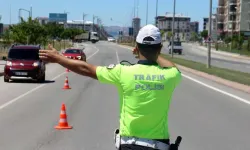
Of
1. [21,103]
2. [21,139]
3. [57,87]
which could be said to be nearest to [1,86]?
[57,87]

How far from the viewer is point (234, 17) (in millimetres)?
179250

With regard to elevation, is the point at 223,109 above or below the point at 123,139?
below

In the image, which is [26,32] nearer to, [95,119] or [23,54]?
[23,54]

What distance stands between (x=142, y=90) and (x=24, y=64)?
24.7 meters

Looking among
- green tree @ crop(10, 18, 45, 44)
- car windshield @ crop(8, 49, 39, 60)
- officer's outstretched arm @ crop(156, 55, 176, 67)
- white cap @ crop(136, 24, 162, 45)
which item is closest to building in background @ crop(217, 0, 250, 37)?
green tree @ crop(10, 18, 45, 44)

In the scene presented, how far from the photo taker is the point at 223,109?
59.9ft

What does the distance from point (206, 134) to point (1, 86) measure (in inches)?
602

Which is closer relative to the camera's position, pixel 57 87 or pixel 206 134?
pixel 206 134

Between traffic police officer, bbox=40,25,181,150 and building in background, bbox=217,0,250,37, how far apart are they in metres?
153

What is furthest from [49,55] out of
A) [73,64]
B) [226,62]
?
[226,62]

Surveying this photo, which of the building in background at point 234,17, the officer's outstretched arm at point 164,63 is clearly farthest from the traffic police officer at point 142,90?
the building in background at point 234,17

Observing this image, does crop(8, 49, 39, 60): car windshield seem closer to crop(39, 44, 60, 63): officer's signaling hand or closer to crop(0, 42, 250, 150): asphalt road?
crop(0, 42, 250, 150): asphalt road

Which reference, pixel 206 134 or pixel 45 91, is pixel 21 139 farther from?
pixel 45 91

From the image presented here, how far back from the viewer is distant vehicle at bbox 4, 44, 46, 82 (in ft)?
93.8
